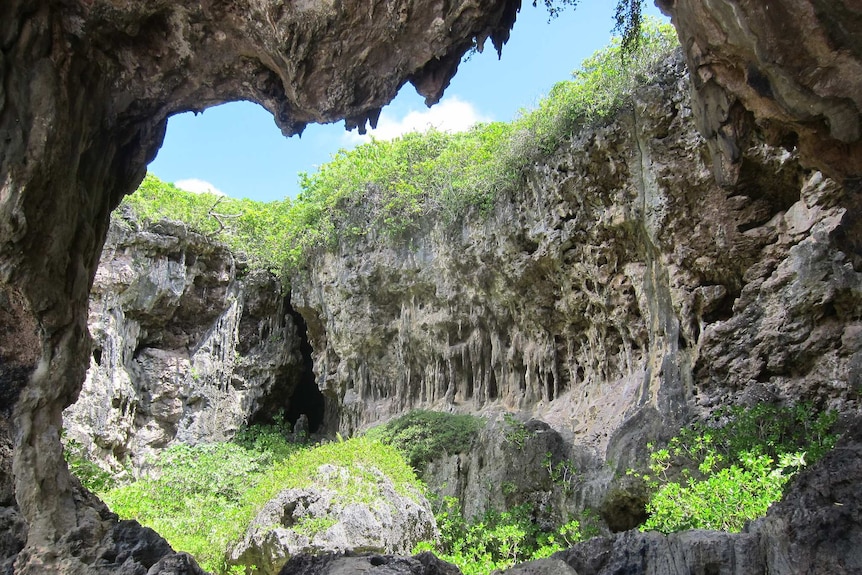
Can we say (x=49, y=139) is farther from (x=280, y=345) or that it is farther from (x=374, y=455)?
(x=280, y=345)

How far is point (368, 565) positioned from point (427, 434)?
9676 millimetres

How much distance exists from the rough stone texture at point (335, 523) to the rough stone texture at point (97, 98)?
4.55 metres

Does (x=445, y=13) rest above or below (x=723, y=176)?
above

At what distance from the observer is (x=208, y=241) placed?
19281 millimetres

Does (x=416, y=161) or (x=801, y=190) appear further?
(x=416, y=161)

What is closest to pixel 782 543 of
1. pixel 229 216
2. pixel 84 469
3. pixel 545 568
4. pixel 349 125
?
pixel 545 568

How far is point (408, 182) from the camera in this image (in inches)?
710

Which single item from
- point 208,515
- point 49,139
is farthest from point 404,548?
point 49,139

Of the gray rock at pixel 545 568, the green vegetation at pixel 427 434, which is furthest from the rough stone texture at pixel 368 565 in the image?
the green vegetation at pixel 427 434

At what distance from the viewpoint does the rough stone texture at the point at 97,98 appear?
532 cm

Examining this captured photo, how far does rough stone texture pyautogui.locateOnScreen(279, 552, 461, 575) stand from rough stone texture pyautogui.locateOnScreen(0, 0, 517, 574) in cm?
183

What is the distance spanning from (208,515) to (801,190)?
13018 mm

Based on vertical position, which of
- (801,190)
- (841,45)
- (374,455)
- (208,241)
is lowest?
(374,455)

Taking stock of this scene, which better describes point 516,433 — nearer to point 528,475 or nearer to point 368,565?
point 528,475
